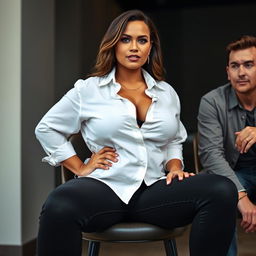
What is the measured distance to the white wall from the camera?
251cm

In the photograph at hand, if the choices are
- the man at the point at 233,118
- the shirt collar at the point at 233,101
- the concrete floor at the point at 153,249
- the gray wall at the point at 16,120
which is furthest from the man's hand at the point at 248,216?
the gray wall at the point at 16,120

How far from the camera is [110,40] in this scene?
5.38 feet

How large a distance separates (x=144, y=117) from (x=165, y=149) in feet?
0.52

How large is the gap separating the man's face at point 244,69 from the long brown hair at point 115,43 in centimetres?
38

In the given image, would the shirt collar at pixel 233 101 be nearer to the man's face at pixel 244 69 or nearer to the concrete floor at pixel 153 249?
the man's face at pixel 244 69

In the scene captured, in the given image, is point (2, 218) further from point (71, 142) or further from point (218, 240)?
point (218, 240)

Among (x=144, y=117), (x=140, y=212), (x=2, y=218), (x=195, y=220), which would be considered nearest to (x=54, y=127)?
(x=144, y=117)

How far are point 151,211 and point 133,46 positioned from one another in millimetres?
554

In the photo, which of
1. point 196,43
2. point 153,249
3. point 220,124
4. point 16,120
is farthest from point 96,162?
point 196,43

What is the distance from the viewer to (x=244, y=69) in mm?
1968

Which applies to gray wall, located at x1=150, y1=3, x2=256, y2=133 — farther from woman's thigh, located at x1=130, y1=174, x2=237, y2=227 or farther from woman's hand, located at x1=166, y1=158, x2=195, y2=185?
woman's thigh, located at x1=130, y1=174, x2=237, y2=227

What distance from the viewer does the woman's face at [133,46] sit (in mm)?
1623

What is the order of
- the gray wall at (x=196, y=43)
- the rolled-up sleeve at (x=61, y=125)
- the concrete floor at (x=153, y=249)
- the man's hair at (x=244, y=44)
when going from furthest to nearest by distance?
1. the gray wall at (x=196, y=43)
2. the concrete floor at (x=153, y=249)
3. the man's hair at (x=244, y=44)
4. the rolled-up sleeve at (x=61, y=125)

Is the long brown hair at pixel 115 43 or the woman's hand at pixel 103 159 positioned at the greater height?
the long brown hair at pixel 115 43
